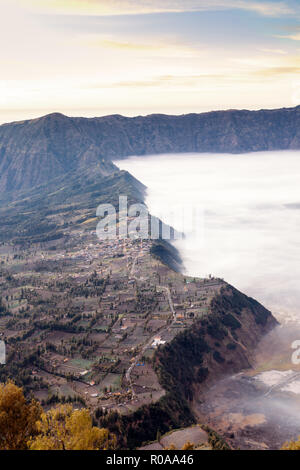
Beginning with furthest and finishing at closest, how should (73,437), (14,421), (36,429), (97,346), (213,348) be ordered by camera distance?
(213,348)
(97,346)
(36,429)
(14,421)
(73,437)

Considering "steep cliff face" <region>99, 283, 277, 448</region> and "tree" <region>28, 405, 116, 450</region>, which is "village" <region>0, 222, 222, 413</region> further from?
"tree" <region>28, 405, 116, 450</region>

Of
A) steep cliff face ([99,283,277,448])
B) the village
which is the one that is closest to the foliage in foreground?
steep cliff face ([99,283,277,448])

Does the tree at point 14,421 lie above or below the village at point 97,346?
above

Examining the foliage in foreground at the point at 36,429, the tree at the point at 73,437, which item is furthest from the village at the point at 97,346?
the tree at the point at 73,437

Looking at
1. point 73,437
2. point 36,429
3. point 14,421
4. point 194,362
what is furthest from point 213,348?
point 73,437

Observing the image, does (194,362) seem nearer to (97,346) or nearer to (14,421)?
(97,346)

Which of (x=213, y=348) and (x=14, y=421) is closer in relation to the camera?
(x=14, y=421)

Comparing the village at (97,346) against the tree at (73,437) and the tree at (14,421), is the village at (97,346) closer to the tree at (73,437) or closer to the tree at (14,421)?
the tree at (14,421)

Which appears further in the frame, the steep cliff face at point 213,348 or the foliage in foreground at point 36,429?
the steep cliff face at point 213,348

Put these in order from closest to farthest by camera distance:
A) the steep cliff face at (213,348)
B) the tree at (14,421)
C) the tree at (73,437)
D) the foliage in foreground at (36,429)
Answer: the tree at (73,437) < the foliage in foreground at (36,429) < the tree at (14,421) < the steep cliff face at (213,348)
